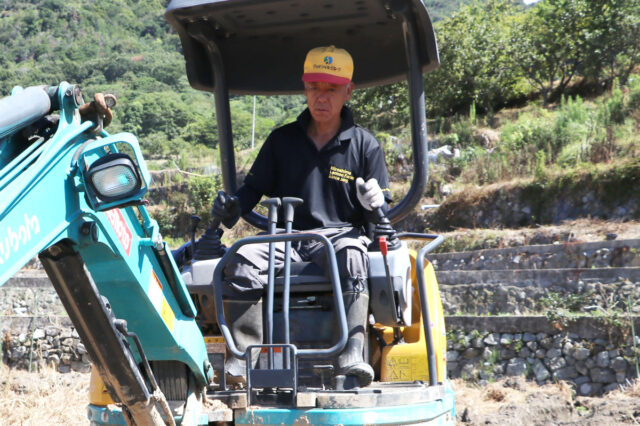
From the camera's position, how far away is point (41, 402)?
719 centimetres

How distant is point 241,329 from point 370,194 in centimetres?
84

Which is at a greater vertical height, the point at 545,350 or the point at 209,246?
the point at 209,246

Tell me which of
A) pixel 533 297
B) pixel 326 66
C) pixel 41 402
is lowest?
pixel 41 402

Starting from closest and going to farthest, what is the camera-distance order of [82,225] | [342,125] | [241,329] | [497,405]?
[82,225]
[241,329]
[342,125]
[497,405]

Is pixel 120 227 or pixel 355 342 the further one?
pixel 355 342

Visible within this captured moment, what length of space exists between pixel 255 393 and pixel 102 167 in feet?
4.14

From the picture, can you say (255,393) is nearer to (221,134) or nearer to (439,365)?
(439,365)

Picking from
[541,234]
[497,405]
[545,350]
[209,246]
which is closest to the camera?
[209,246]

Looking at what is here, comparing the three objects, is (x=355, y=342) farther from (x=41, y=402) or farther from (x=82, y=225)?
(x=41, y=402)

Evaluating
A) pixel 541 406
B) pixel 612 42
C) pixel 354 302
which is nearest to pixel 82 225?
pixel 354 302

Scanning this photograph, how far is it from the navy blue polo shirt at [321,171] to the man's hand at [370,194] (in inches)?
13.9

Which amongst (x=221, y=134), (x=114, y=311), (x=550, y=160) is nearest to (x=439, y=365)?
(x=114, y=311)

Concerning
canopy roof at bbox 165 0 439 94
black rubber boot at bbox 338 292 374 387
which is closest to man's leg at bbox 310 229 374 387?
black rubber boot at bbox 338 292 374 387

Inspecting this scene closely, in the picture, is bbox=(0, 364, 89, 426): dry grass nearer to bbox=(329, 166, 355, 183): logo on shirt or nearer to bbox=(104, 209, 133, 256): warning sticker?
bbox=(329, 166, 355, 183): logo on shirt
